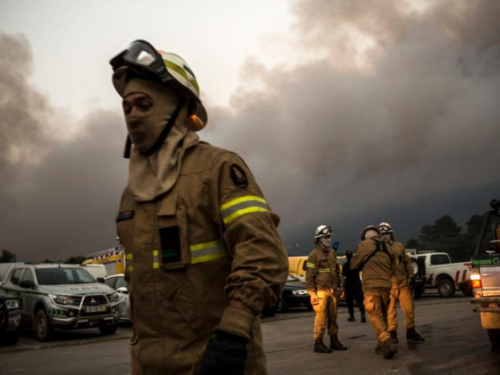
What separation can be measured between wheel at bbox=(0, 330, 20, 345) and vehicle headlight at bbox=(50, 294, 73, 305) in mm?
1084

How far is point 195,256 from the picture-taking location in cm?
232

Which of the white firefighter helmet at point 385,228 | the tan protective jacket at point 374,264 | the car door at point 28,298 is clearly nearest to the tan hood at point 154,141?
the tan protective jacket at point 374,264

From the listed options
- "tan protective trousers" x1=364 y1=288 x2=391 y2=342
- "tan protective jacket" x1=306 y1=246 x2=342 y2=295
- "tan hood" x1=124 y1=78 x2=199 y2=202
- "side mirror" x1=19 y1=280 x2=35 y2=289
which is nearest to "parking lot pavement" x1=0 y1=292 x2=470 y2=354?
"side mirror" x1=19 y1=280 x2=35 y2=289

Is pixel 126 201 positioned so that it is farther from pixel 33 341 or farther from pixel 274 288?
pixel 33 341

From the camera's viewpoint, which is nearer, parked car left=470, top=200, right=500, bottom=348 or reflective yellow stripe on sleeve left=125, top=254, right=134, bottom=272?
reflective yellow stripe on sleeve left=125, top=254, right=134, bottom=272

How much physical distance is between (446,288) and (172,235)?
24511 millimetres

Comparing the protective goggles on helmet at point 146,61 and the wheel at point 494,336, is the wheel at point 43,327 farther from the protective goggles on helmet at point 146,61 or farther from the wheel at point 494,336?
the protective goggles on helmet at point 146,61

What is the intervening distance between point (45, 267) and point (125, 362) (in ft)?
21.5

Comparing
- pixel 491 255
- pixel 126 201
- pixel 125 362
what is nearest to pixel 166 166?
pixel 126 201

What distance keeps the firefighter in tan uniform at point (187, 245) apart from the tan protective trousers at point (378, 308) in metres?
6.88

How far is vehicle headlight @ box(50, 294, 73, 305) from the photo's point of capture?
1396 centimetres

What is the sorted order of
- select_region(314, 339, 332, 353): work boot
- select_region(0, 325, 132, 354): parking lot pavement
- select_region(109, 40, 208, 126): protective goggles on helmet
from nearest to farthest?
select_region(109, 40, 208, 126): protective goggles on helmet
select_region(314, 339, 332, 353): work boot
select_region(0, 325, 132, 354): parking lot pavement

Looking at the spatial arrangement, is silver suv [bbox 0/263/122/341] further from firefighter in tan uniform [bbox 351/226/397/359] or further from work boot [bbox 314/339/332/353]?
firefighter in tan uniform [bbox 351/226/397/359]

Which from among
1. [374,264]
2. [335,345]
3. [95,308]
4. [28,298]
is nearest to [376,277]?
[374,264]
